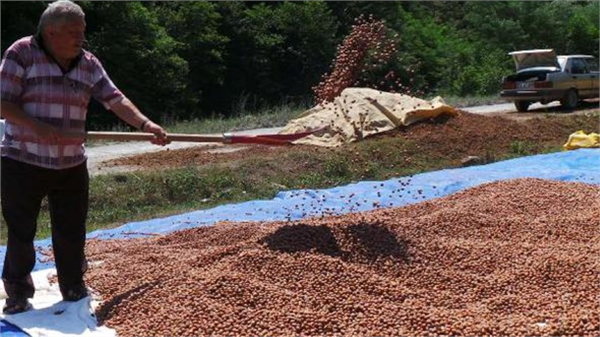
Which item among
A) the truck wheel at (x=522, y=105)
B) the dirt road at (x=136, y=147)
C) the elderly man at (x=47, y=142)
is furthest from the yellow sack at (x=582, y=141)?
the truck wheel at (x=522, y=105)

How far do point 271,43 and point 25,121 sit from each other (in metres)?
21.0

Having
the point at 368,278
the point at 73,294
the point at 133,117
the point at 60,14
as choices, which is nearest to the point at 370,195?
the point at 368,278

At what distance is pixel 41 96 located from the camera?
4.39 meters

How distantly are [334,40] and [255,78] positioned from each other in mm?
2513

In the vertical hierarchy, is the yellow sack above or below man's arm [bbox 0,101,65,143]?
below

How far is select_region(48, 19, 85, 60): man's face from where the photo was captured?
434cm

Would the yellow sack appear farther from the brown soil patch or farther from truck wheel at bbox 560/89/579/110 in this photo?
truck wheel at bbox 560/89/579/110

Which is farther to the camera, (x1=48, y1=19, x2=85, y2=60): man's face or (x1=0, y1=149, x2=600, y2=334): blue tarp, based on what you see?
(x1=0, y1=149, x2=600, y2=334): blue tarp

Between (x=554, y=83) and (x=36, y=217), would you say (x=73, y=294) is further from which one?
(x=554, y=83)

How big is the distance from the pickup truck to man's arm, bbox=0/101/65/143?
15.9 metres

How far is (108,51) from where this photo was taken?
825 inches

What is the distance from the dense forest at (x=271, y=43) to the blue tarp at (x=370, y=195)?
981cm

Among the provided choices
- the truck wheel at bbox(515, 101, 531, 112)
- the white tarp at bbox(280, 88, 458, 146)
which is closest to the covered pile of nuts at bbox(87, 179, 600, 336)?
the white tarp at bbox(280, 88, 458, 146)

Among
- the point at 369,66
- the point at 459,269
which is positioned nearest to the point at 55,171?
the point at 459,269
